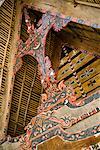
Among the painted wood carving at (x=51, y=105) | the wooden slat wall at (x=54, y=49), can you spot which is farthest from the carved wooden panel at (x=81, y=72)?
the painted wood carving at (x=51, y=105)

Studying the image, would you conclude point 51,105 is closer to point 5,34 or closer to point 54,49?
point 5,34

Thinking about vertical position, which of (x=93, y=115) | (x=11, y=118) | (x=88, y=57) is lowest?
(x=93, y=115)

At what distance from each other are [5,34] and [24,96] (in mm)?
805

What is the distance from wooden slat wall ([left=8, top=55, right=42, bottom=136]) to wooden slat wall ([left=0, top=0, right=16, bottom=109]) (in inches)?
7.1

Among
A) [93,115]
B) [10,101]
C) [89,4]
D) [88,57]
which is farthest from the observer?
[88,57]

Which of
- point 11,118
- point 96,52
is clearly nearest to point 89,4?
point 96,52

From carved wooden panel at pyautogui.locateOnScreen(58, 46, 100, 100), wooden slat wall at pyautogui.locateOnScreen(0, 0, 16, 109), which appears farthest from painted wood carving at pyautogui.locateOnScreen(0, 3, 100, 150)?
carved wooden panel at pyautogui.locateOnScreen(58, 46, 100, 100)

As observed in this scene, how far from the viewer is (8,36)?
4.64 meters

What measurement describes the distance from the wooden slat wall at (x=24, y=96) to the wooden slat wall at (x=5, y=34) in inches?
7.1

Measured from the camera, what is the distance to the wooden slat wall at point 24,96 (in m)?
4.69

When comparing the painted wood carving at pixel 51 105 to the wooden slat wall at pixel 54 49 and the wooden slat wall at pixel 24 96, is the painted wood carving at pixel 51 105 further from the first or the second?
the wooden slat wall at pixel 54 49

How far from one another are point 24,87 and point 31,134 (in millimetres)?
828

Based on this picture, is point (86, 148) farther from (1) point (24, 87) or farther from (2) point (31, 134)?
(1) point (24, 87)

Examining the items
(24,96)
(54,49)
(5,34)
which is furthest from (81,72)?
(5,34)
